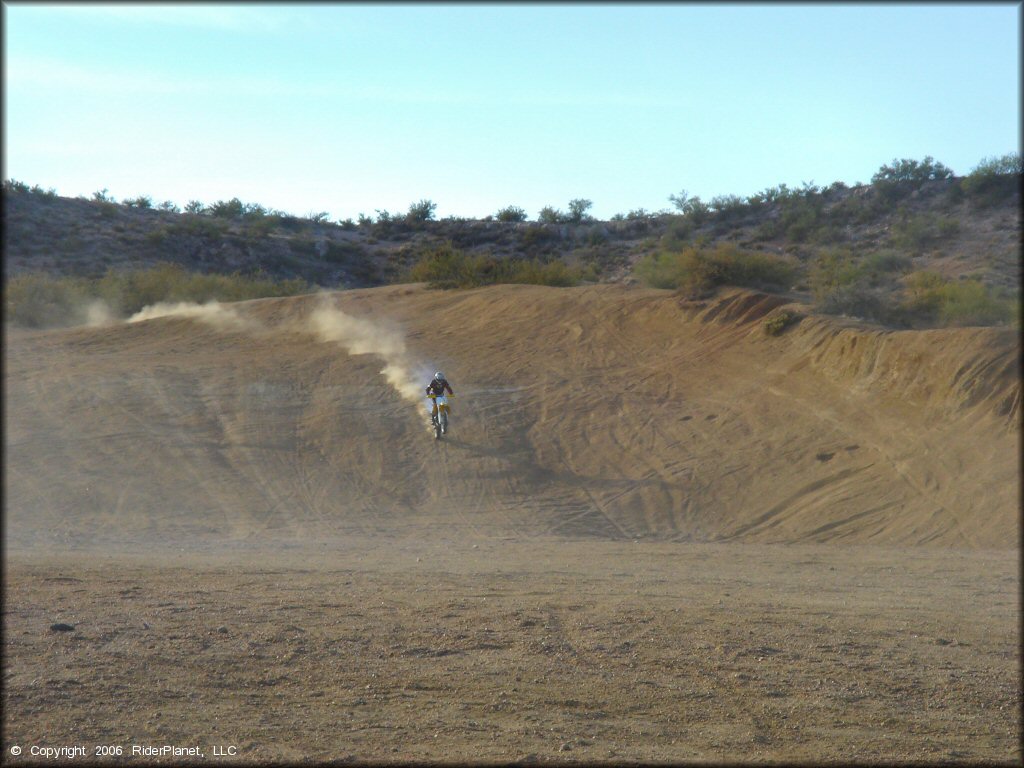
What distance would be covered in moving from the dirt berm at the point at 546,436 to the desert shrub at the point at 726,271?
0.93m

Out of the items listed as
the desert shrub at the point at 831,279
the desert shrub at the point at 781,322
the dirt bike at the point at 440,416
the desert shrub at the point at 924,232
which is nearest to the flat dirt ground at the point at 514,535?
the dirt bike at the point at 440,416

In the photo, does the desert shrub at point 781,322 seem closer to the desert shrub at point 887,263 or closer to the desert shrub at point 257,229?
the desert shrub at point 887,263

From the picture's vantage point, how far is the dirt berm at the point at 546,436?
17797 mm

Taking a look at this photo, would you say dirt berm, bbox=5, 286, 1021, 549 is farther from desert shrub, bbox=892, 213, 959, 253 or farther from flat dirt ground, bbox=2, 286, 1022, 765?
desert shrub, bbox=892, 213, 959, 253

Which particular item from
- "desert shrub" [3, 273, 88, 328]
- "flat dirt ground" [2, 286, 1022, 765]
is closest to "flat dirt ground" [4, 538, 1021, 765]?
"flat dirt ground" [2, 286, 1022, 765]

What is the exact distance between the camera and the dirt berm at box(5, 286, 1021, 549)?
17.8 metres

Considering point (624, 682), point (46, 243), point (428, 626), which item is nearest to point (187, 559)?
point (428, 626)

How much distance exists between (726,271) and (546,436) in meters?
10.3

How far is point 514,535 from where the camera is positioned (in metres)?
Result: 17.8

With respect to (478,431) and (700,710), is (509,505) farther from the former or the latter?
(700,710)

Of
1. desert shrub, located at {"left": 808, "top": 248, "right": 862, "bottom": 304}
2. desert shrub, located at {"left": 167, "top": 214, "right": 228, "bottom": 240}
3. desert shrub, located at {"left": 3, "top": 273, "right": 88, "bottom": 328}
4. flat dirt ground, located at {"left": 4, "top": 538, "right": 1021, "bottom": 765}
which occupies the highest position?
desert shrub, located at {"left": 167, "top": 214, "right": 228, "bottom": 240}

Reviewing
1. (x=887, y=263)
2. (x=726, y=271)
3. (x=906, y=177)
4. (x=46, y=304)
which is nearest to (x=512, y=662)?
(x=726, y=271)

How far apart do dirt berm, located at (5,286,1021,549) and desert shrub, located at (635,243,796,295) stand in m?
0.93

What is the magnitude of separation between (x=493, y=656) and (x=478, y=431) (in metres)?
14.0
